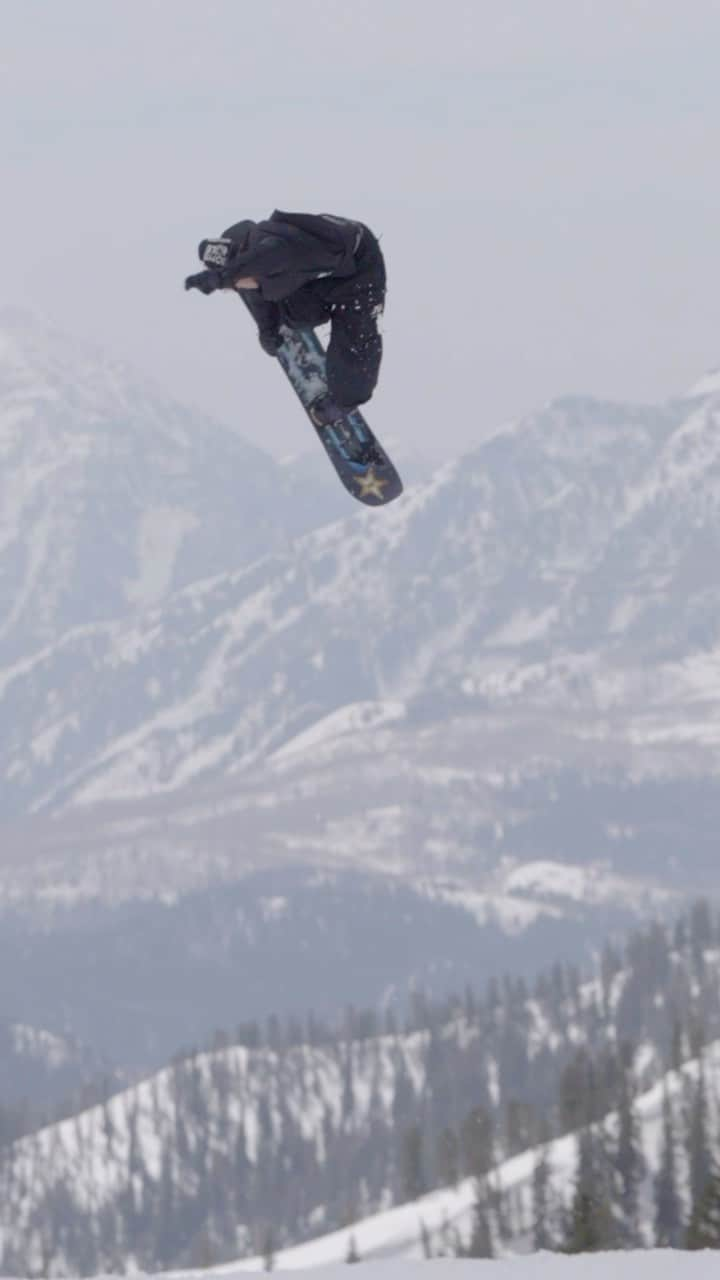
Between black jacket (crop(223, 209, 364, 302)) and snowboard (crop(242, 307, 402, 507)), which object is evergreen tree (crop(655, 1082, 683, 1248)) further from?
black jacket (crop(223, 209, 364, 302))

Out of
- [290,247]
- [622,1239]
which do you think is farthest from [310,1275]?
[622,1239]

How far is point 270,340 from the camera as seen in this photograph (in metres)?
13.0

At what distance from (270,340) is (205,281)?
57.8 inches

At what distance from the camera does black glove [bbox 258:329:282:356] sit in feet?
42.3

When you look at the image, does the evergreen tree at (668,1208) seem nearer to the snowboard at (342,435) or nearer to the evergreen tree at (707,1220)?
the evergreen tree at (707,1220)

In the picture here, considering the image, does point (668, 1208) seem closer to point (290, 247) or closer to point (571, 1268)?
point (290, 247)

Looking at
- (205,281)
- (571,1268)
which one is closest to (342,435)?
(205,281)

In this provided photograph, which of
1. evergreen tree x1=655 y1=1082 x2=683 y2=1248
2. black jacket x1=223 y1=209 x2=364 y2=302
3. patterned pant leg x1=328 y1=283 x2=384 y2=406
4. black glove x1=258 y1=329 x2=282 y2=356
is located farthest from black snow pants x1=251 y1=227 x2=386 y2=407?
evergreen tree x1=655 y1=1082 x2=683 y2=1248

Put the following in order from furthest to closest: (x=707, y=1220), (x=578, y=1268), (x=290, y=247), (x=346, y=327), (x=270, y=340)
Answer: (x=707, y=1220), (x=270, y=340), (x=346, y=327), (x=290, y=247), (x=578, y=1268)

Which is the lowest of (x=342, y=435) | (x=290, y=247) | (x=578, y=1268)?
(x=578, y=1268)

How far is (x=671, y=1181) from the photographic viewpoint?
19512 cm

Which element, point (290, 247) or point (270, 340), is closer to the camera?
point (290, 247)

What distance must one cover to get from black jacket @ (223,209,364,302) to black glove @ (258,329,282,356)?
1.30m

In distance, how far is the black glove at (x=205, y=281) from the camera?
1150 centimetres
